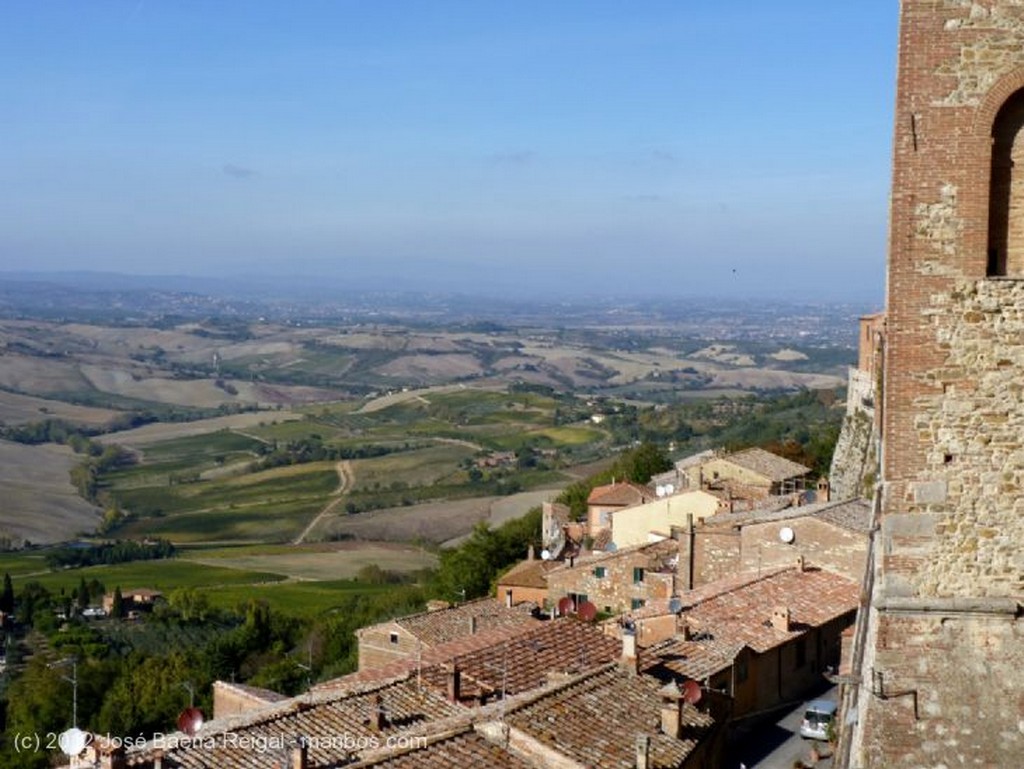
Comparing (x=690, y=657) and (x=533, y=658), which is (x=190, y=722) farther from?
(x=690, y=657)

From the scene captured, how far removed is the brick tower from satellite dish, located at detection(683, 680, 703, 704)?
24.0ft

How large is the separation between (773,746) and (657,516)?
57.2 ft

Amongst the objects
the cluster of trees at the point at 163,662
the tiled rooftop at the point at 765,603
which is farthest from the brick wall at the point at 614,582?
the cluster of trees at the point at 163,662

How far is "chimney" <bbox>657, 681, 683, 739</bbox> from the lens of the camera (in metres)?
13.8

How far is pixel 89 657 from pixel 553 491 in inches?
1440

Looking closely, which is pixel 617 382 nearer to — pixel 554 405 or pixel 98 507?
pixel 554 405

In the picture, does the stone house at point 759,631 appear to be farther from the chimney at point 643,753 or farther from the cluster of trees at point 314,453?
the cluster of trees at point 314,453

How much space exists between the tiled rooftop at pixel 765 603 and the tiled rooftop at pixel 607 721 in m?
4.13

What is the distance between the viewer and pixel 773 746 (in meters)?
16.8

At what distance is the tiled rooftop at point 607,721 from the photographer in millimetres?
12844

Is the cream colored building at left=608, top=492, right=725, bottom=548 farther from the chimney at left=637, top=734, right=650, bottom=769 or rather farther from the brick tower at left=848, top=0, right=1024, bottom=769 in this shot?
the brick tower at left=848, top=0, right=1024, bottom=769

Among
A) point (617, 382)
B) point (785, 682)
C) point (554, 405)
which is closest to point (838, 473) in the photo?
point (785, 682)

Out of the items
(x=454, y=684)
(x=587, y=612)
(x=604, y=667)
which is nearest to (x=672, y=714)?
(x=604, y=667)

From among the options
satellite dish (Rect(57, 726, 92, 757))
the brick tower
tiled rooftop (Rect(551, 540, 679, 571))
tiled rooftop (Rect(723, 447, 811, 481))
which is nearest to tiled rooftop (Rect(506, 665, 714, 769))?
satellite dish (Rect(57, 726, 92, 757))
